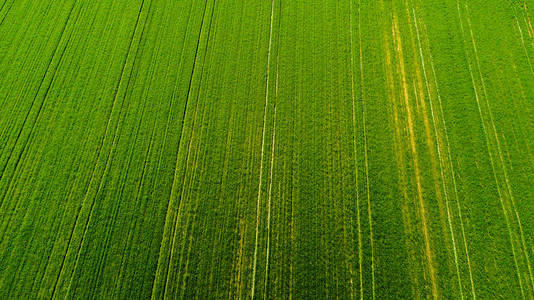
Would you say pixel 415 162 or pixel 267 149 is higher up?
pixel 267 149

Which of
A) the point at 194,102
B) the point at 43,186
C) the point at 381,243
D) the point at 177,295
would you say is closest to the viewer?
the point at 177,295

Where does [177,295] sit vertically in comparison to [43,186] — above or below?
below

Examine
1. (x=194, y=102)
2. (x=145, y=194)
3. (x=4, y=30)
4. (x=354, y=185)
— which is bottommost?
(x=145, y=194)

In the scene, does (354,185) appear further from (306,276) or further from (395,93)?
(395,93)

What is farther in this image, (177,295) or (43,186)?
(43,186)

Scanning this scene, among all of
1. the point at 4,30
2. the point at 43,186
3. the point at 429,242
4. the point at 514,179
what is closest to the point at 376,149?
the point at 429,242

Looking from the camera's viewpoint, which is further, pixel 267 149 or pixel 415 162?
pixel 267 149

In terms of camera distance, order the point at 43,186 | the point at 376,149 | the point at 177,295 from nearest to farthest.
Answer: the point at 177,295 → the point at 43,186 → the point at 376,149
